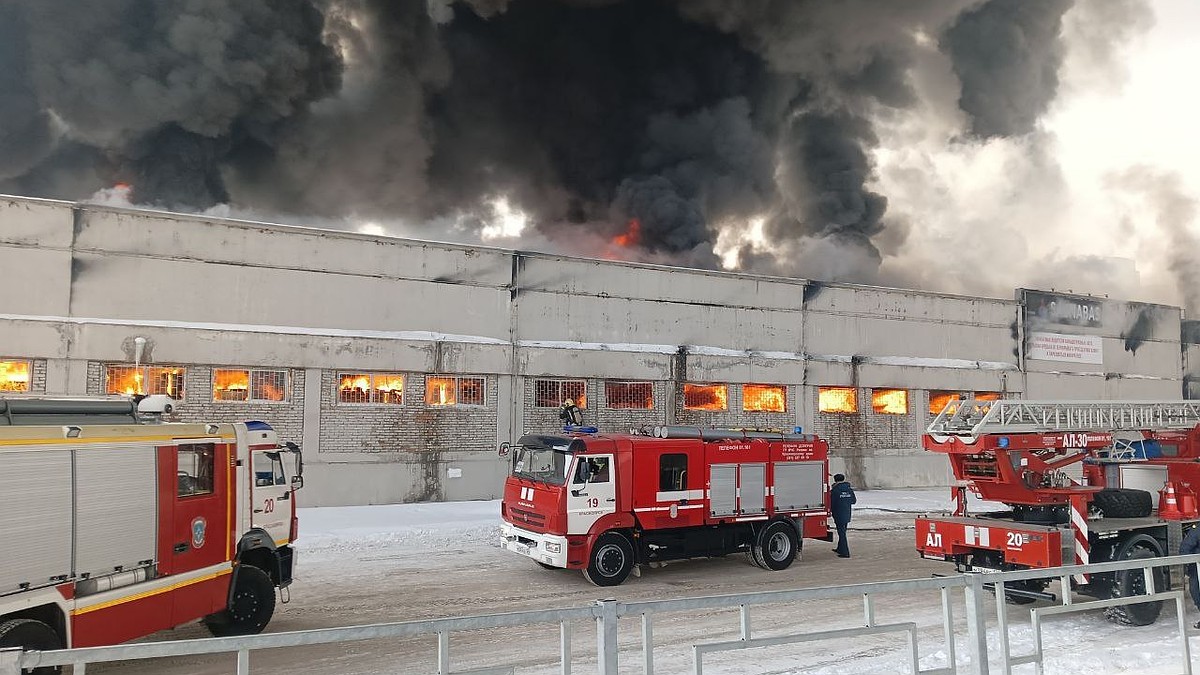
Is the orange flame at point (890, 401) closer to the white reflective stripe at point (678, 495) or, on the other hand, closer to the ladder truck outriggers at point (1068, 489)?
the ladder truck outriggers at point (1068, 489)

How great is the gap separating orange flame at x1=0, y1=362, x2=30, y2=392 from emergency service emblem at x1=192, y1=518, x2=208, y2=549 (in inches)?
546

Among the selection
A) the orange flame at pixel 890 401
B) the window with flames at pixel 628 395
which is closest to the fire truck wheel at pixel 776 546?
the window with flames at pixel 628 395

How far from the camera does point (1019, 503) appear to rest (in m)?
11.0

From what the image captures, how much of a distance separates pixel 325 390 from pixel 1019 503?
16.5 meters

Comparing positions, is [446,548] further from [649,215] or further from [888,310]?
[649,215]

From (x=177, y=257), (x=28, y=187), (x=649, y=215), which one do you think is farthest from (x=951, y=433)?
(x=28, y=187)

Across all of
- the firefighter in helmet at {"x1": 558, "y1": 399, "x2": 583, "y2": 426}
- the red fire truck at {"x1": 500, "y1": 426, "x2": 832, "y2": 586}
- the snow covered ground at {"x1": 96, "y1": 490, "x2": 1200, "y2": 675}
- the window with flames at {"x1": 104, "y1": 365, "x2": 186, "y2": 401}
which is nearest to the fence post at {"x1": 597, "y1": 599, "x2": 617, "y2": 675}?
the snow covered ground at {"x1": 96, "y1": 490, "x2": 1200, "y2": 675}

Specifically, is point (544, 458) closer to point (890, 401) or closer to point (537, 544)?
point (537, 544)

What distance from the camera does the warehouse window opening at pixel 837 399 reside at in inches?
A: 1114

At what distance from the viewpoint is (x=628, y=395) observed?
25.0 m

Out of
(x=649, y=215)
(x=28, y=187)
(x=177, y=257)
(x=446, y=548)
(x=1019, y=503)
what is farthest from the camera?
(x=28, y=187)

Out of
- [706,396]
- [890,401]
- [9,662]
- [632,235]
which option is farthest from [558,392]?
[632,235]

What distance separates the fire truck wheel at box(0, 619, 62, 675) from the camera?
20.8 feet

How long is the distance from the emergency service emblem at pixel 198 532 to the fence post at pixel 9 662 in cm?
485
